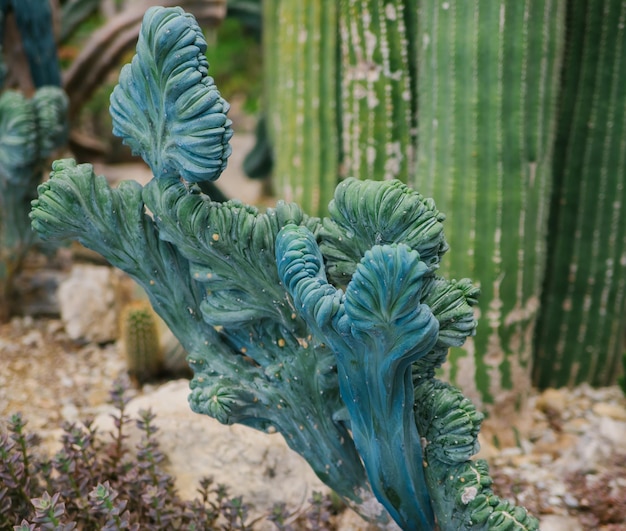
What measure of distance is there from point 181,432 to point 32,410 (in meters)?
0.79

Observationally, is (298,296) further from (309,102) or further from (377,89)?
(309,102)

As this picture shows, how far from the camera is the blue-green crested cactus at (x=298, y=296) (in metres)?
1.38

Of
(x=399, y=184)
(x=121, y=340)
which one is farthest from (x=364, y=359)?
(x=121, y=340)

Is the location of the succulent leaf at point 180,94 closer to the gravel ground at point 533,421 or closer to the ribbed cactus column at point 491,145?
the gravel ground at point 533,421

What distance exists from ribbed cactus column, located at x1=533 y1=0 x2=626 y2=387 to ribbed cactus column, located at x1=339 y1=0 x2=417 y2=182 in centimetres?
59

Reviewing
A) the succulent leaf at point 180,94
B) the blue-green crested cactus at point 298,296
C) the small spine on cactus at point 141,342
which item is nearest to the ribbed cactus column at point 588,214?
the small spine on cactus at point 141,342

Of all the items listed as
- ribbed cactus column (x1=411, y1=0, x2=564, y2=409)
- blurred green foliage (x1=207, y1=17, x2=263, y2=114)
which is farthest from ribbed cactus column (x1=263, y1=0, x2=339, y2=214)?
blurred green foliage (x1=207, y1=17, x2=263, y2=114)

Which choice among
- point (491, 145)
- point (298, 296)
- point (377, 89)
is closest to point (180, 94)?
point (298, 296)

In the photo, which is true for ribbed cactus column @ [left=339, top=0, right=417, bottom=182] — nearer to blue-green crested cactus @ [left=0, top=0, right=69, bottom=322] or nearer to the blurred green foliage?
blue-green crested cactus @ [left=0, top=0, right=69, bottom=322]

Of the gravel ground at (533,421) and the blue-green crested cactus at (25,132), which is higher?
the blue-green crested cactus at (25,132)

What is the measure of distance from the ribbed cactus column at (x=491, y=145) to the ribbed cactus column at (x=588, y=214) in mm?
315

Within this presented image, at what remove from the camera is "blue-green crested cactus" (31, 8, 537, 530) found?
1.38 meters

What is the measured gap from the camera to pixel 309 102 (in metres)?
3.12

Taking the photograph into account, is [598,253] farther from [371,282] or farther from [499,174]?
[371,282]
